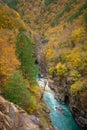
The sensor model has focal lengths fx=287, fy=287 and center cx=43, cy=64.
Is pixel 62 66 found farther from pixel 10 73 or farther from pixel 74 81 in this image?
pixel 10 73

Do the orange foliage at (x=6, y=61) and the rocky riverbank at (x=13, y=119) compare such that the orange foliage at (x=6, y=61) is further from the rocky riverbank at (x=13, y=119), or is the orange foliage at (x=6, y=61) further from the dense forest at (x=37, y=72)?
the rocky riverbank at (x=13, y=119)

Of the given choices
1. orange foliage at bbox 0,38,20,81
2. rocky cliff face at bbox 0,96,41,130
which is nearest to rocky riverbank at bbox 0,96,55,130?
rocky cliff face at bbox 0,96,41,130

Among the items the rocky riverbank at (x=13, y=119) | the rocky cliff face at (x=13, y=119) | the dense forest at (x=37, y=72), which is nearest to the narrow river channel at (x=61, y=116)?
the dense forest at (x=37, y=72)

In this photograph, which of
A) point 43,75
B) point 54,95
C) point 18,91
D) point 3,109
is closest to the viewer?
point 3,109

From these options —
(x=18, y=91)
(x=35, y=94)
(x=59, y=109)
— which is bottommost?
(x=59, y=109)

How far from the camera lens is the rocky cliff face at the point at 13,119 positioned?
39159mm

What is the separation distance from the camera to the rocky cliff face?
128 ft

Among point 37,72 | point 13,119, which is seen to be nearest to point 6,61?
point 13,119

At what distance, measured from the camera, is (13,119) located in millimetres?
44719

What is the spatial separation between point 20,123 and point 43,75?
7719 cm

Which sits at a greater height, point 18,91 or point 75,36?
point 75,36

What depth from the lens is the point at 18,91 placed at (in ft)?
184

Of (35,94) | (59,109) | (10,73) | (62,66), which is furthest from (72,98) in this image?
(10,73)

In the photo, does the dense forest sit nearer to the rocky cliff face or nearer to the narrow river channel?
the narrow river channel
